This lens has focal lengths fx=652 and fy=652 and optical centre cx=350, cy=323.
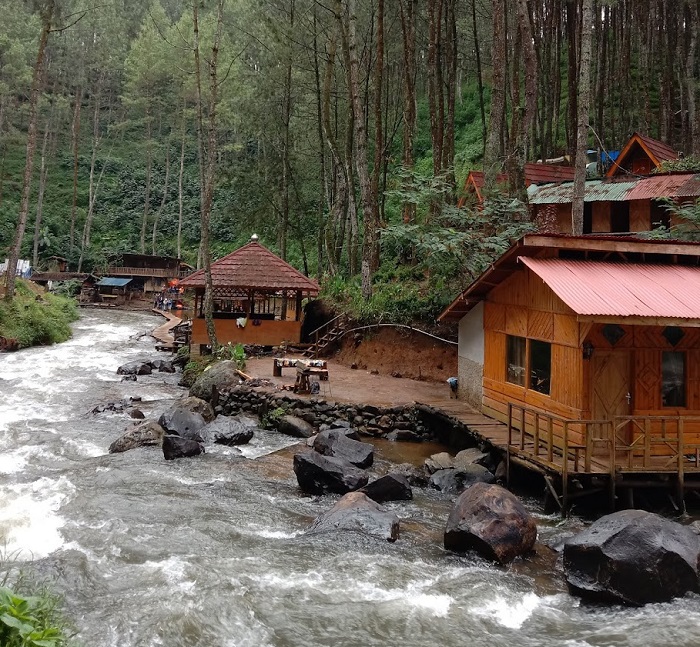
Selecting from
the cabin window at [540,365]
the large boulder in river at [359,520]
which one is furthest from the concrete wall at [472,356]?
the large boulder in river at [359,520]

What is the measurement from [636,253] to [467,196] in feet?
39.3

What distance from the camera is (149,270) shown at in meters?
48.7

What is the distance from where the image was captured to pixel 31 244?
169 feet

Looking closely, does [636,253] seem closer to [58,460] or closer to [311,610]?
[311,610]

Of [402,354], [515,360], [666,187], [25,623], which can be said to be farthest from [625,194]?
[25,623]

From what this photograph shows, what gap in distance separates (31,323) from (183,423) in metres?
16.9

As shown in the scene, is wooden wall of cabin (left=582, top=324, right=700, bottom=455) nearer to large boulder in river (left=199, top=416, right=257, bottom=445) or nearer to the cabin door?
the cabin door

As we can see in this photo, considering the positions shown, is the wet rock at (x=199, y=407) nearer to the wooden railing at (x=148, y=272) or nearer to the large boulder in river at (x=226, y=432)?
the large boulder in river at (x=226, y=432)

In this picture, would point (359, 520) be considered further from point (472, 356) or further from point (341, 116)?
point (341, 116)

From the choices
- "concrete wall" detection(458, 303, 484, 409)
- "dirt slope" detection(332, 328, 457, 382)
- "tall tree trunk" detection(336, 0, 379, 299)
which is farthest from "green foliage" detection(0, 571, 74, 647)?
"tall tree trunk" detection(336, 0, 379, 299)

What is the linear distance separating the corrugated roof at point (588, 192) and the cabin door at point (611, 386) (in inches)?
542

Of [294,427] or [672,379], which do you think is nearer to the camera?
[672,379]

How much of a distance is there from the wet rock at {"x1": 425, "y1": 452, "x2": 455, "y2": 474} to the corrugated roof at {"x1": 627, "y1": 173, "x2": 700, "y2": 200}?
1399cm

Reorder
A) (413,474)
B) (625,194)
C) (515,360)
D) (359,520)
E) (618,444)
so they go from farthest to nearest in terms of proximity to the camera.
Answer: (625,194) → (515,360) → (413,474) → (618,444) → (359,520)
